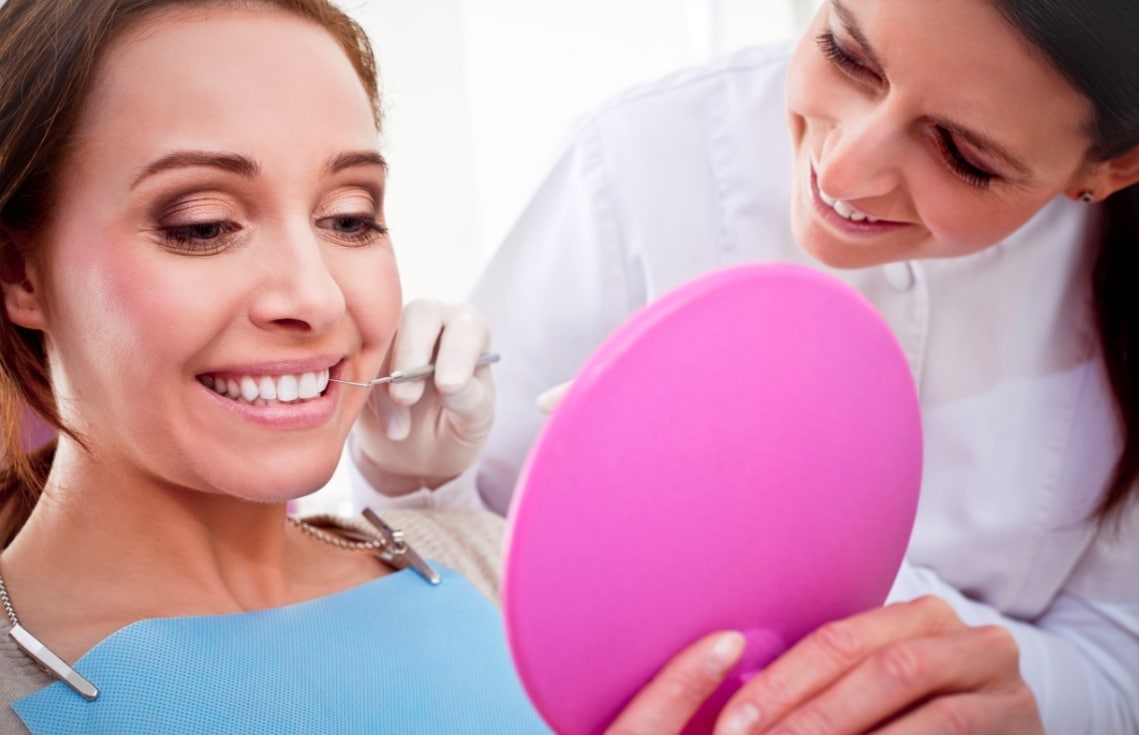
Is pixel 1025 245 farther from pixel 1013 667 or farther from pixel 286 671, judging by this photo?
pixel 286 671

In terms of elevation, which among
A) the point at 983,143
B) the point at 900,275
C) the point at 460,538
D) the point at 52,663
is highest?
the point at 983,143

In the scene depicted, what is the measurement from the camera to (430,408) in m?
1.29

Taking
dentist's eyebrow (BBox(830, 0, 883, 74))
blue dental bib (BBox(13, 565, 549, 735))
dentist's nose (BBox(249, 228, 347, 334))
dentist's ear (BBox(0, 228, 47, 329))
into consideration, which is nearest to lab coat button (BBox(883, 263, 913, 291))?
dentist's eyebrow (BBox(830, 0, 883, 74))

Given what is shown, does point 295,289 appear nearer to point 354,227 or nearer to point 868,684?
point 354,227

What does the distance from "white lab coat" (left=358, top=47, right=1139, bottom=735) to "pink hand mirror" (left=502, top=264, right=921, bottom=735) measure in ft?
1.92

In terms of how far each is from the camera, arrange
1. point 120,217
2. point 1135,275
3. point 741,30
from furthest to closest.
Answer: point 741,30 < point 1135,275 < point 120,217

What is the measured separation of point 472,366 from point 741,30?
1364 millimetres

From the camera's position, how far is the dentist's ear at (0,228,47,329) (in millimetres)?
948

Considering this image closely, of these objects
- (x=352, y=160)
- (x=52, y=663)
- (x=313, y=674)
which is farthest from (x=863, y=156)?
(x=52, y=663)

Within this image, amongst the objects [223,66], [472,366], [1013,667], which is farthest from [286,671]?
[1013,667]

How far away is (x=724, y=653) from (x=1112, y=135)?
674 millimetres

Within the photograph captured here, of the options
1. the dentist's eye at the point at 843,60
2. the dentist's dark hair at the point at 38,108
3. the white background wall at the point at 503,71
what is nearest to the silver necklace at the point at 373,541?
the dentist's dark hair at the point at 38,108

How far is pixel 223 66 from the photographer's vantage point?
908 mm

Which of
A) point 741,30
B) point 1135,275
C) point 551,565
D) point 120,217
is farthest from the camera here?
point 741,30
